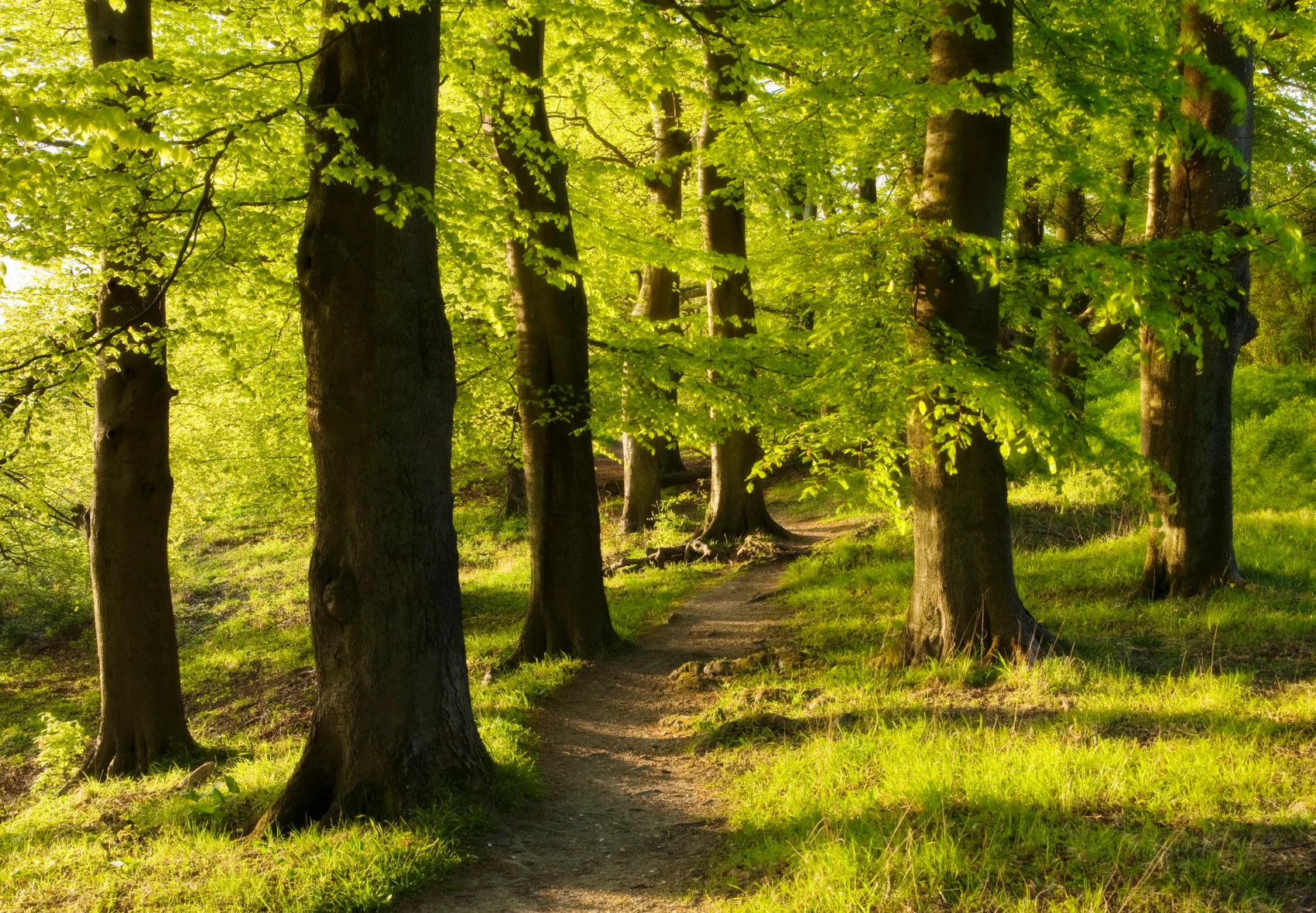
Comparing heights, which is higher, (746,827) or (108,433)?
(108,433)

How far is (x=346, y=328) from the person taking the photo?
550 cm

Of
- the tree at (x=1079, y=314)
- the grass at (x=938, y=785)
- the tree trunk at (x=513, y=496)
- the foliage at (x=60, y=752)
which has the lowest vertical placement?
the foliage at (x=60, y=752)

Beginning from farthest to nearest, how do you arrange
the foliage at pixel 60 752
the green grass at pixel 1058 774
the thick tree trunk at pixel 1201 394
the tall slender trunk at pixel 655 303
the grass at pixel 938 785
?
1. the tall slender trunk at pixel 655 303
2. the foliage at pixel 60 752
3. the thick tree trunk at pixel 1201 394
4. the grass at pixel 938 785
5. the green grass at pixel 1058 774

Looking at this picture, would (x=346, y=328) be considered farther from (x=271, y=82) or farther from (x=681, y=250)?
(x=681, y=250)

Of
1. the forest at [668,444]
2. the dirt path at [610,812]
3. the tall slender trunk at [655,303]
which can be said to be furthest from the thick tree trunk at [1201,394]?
the tall slender trunk at [655,303]

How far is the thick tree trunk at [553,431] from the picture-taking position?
31.9 feet

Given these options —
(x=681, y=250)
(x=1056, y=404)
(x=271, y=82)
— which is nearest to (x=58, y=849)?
(x=271, y=82)

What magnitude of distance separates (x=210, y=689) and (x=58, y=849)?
8905 mm

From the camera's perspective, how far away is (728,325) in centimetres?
1523

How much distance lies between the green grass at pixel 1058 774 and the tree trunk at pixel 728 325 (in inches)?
285

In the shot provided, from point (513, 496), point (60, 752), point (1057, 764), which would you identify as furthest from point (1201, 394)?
point (513, 496)

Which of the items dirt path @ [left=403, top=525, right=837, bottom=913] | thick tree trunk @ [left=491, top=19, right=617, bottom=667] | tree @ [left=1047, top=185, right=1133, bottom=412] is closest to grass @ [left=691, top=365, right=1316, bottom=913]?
dirt path @ [left=403, top=525, right=837, bottom=913]

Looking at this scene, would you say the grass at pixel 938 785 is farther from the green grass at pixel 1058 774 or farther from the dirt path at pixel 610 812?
the dirt path at pixel 610 812

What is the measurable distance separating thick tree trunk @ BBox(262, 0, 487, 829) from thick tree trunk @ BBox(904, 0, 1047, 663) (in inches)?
163
